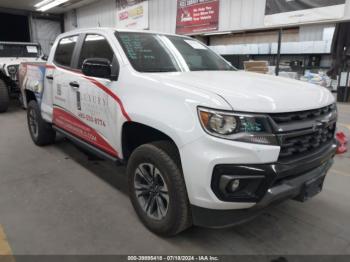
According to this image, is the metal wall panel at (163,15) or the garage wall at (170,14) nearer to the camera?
the garage wall at (170,14)

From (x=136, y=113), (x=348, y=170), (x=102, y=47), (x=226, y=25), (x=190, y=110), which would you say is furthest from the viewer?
(x=226, y=25)

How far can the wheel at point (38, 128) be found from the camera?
4.16m

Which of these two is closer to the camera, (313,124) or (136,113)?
(313,124)

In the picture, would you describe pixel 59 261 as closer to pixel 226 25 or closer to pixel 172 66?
pixel 172 66

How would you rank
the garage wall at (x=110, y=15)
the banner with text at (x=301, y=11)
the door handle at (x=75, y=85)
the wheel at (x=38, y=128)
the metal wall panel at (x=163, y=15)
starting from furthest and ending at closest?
the garage wall at (x=110, y=15), the metal wall panel at (x=163, y=15), the banner with text at (x=301, y=11), the wheel at (x=38, y=128), the door handle at (x=75, y=85)

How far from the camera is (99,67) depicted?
2.35m

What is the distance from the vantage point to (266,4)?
6.32 meters

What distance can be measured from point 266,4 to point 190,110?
5662mm

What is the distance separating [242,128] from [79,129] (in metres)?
2.07

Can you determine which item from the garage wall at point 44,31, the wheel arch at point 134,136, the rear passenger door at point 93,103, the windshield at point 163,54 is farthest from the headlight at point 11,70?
the garage wall at point 44,31

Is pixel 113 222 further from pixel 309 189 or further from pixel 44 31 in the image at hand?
pixel 44 31

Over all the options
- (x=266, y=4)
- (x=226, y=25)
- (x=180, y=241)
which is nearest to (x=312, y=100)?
(x=180, y=241)

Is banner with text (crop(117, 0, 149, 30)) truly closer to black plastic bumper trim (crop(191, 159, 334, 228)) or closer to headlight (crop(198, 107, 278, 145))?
headlight (crop(198, 107, 278, 145))

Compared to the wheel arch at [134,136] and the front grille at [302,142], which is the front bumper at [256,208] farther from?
the wheel arch at [134,136]
